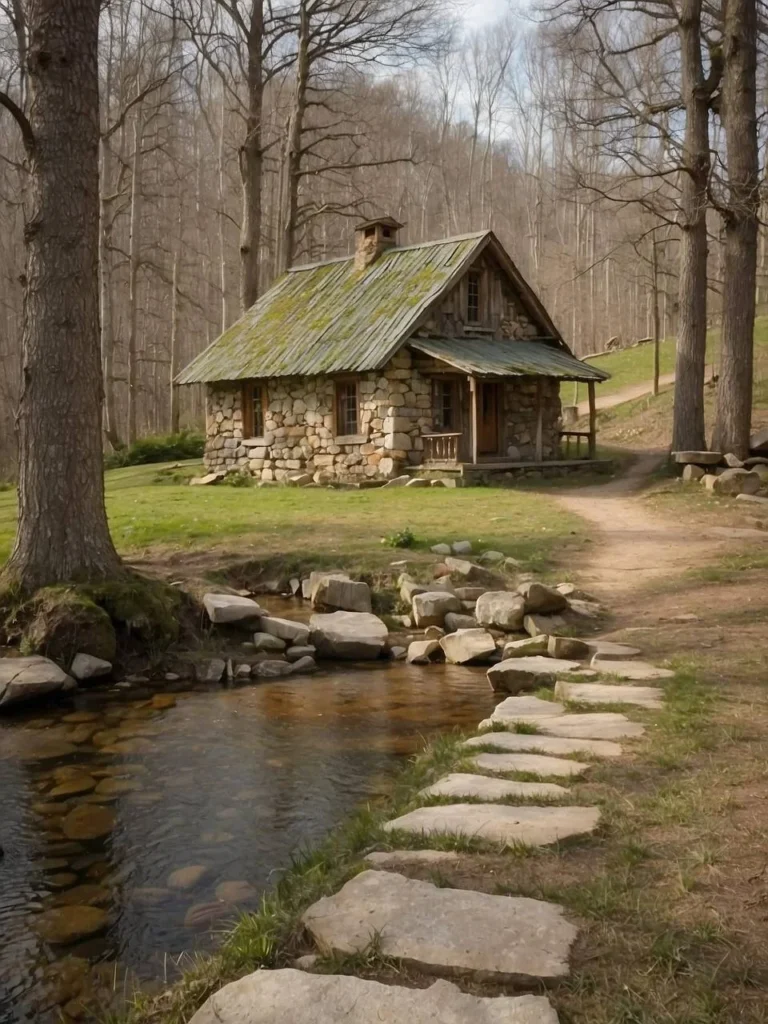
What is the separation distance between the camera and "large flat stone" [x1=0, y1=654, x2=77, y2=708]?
273 inches

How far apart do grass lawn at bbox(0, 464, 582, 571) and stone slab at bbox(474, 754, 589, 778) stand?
605 cm

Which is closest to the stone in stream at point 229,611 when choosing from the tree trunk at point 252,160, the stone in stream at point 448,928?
the stone in stream at point 448,928

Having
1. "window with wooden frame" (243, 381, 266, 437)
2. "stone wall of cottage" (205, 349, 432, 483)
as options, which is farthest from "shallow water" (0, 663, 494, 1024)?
"window with wooden frame" (243, 381, 266, 437)

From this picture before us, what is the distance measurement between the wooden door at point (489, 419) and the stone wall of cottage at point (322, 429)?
1912 mm

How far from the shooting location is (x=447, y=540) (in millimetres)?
11695

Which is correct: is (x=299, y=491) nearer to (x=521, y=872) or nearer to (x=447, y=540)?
(x=447, y=540)

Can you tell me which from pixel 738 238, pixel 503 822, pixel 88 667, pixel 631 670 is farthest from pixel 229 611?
pixel 738 238

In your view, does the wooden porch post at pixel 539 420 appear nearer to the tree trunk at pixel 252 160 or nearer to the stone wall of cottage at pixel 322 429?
the stone wall of cottage at pixel 322 429

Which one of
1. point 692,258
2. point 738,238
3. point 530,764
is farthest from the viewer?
point 692,258

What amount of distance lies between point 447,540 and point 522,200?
45.6 metres

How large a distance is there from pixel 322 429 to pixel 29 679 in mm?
14656

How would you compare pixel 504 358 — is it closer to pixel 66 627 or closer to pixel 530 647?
pixel 530 647

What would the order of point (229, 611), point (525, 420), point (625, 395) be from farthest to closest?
1. point (625, 395)
2. point (525, 420)
3. point (229, 611)

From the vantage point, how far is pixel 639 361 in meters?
36.0
